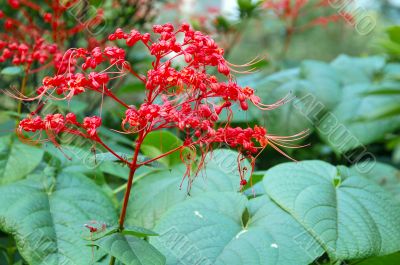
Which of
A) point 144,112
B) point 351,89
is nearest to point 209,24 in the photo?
point 351,89

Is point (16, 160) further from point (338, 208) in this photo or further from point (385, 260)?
point (385, 260)

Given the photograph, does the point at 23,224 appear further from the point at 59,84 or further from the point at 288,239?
the point at 288,239

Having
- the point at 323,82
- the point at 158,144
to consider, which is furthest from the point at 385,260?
the point at 323,82

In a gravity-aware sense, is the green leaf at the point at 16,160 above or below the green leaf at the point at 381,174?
below

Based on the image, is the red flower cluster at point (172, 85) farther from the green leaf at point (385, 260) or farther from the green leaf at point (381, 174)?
the green leaf at point (381, 174)

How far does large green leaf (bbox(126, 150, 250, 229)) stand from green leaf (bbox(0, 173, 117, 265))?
3.9 inches

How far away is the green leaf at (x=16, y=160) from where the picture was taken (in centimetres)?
175

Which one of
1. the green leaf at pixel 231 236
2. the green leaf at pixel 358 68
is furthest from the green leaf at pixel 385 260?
the green leaf at pixel 358 68

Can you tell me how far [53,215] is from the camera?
1.54 meters

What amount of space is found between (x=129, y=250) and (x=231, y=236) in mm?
319

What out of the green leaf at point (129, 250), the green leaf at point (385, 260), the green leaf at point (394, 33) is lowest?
the green leaf at point (129, 250)

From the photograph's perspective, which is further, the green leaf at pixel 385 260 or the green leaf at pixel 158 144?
the green leaf at pixel 158 144

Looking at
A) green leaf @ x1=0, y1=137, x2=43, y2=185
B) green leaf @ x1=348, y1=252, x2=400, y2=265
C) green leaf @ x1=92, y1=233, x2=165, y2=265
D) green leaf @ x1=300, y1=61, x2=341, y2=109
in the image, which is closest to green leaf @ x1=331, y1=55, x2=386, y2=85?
green leaf @ x1=300, y1=61, x2=341, y2=109

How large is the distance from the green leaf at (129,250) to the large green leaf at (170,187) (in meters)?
0.40
